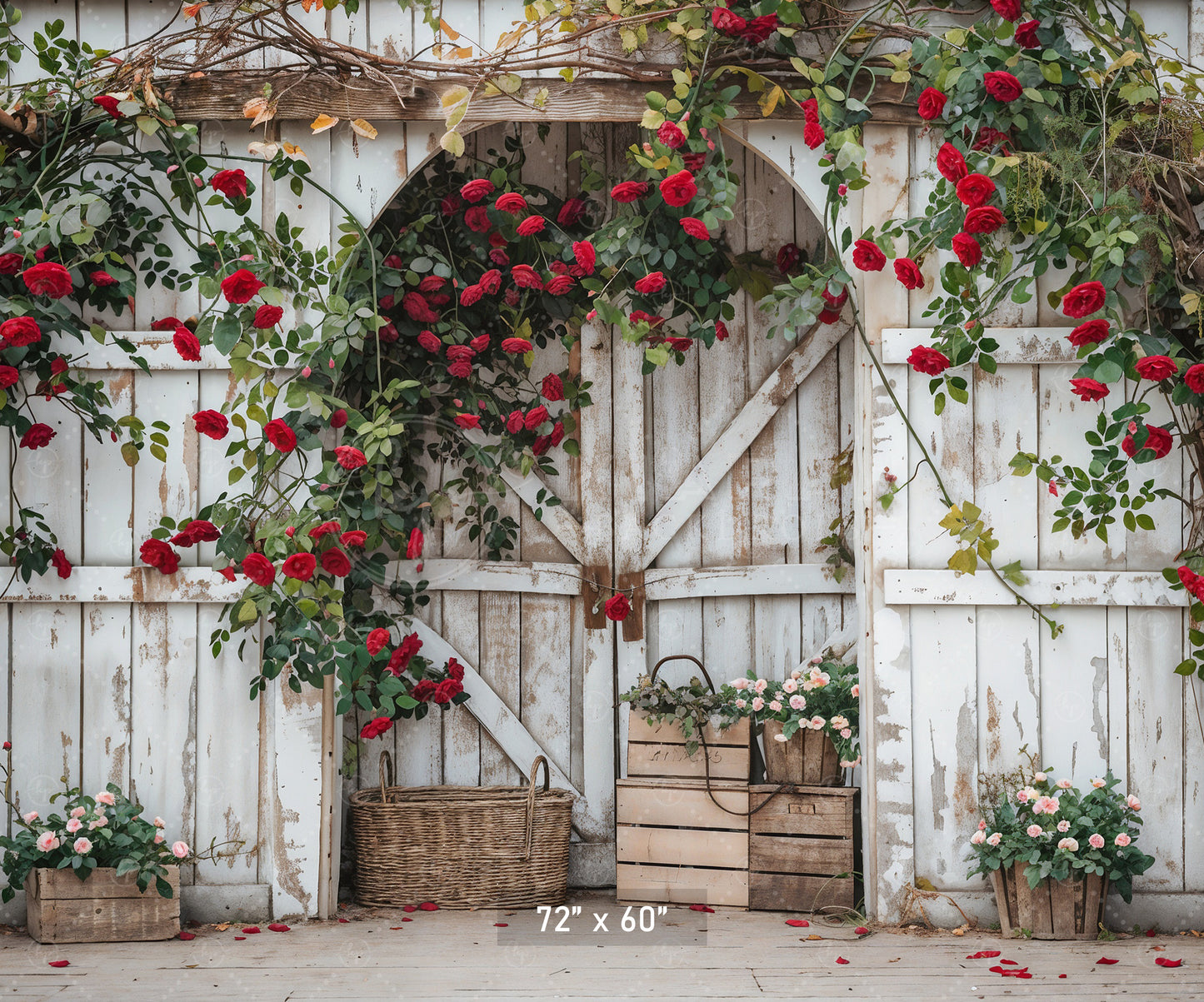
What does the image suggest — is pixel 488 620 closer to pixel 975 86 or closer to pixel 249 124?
pixel 249 124

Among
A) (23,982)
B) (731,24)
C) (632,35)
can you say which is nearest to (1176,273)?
(731,24)

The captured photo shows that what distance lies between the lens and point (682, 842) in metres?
3.23

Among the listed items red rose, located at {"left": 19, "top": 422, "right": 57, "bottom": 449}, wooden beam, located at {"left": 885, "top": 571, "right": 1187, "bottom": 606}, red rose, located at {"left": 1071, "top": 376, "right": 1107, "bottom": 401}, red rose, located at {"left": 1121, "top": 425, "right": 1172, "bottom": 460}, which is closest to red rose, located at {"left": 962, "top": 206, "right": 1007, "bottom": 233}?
red rose, located at {"left": 1071, "top": 376, "right": 1107, "bottom": 401}

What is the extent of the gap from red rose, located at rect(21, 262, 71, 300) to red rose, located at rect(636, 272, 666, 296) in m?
1.52

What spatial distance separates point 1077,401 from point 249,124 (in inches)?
101

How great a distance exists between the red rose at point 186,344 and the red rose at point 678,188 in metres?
1.32

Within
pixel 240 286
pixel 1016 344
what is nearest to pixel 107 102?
pixel 240 286

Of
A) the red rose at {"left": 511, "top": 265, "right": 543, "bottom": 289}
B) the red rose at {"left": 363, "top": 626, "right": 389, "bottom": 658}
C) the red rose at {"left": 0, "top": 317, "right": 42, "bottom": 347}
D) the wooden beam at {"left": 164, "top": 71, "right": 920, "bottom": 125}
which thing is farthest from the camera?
the red rose at {"left": 511, "top": 265, "right": 543, "bottom": 289}

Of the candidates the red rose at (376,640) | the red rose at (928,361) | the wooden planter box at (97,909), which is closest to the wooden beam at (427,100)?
the red rose at (928,361)

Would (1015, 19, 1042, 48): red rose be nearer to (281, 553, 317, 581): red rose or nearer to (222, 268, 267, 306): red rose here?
(222, 268, 267, 306): red rose

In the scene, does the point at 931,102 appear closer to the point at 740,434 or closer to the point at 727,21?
the point at 727,21

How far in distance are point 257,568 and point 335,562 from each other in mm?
202

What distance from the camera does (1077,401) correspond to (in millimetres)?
2973

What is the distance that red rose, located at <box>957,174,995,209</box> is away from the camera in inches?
103
